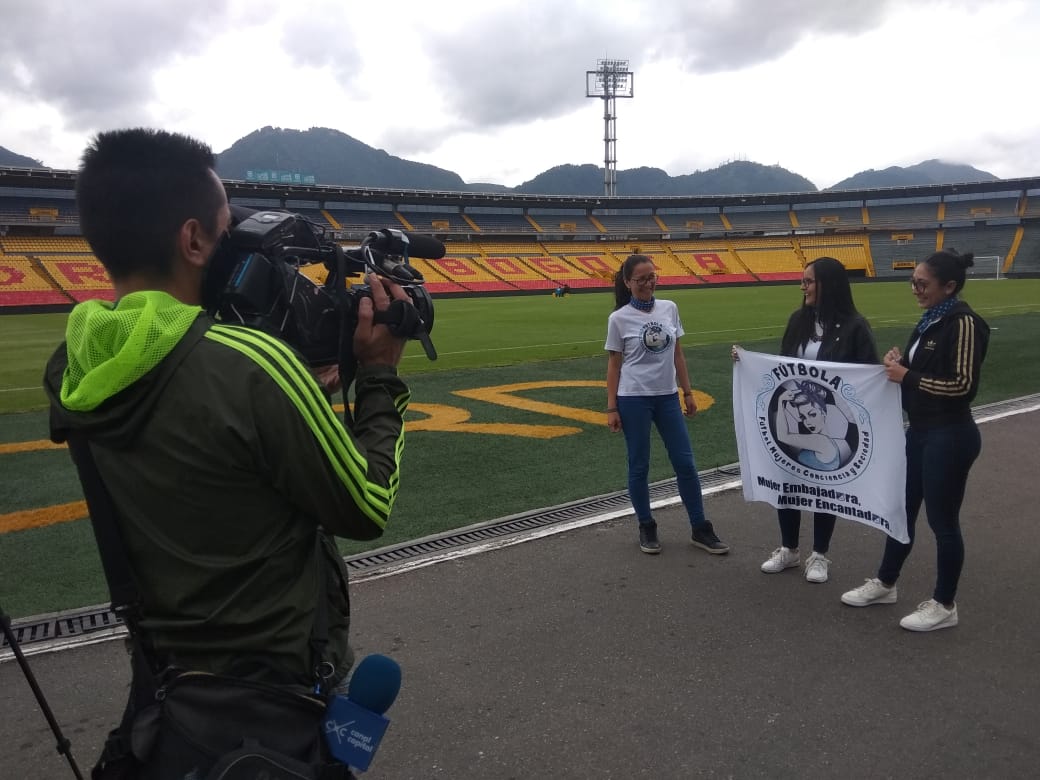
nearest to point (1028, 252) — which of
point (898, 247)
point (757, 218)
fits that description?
point (898, 247)

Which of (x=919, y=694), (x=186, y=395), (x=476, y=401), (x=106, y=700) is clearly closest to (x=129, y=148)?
(x=186, y=395)

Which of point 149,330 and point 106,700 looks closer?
point 149,330

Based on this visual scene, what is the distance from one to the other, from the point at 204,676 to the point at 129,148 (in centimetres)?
93

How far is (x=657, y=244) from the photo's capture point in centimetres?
6788

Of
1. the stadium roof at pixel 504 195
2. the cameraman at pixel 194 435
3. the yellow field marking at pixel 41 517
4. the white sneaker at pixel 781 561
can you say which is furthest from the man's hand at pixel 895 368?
the stadium roof at pixel 504 195

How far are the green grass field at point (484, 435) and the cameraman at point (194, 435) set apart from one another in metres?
3.45

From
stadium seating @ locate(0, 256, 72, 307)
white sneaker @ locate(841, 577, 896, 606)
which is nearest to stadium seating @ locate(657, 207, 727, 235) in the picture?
stadium seating @ locate(0, 256, 72, 307)

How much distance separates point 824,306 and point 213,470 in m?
3.99

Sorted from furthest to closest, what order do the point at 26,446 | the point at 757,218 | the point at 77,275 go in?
the point at 757,218 < the point at 77,275 < the point at 26,446

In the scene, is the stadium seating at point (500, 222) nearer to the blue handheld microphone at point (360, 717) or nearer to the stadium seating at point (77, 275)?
the stadium seating at point (77, 275)

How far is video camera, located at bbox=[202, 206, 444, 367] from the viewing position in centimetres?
144

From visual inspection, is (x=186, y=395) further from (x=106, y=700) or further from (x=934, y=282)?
(x=934, y=282)

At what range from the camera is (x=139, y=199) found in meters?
1.36

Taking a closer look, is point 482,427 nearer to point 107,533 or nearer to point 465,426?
point 465,426
